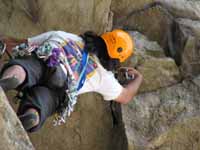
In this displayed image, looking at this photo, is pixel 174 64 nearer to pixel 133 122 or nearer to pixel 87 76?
pixel 133 122

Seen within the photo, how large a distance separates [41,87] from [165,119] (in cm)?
275

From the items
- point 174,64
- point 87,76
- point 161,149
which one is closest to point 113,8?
point 174,64

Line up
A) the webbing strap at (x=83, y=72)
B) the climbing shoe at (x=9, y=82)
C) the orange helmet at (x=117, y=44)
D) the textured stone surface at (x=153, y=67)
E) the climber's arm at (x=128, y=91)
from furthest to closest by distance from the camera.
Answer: the textured stone surface at (x=153, y=67) < the climber's arm at (x=128, y=91) < the orange helmet at (x=117, y=44) < the webbing strap at (x=83, y=72) < the climbing shoe at (x=9, y=82)

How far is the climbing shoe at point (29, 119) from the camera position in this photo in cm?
396

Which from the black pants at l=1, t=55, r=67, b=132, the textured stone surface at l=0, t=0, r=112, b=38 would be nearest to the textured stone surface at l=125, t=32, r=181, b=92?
the textured stone surface at l=0, t=0, r=112, b=38

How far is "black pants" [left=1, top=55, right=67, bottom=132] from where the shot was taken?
4148 mm

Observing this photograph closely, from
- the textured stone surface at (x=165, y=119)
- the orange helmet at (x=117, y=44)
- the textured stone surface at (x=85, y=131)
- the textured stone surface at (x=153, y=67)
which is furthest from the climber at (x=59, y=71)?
the textured stone surface at (x=85, y=131)

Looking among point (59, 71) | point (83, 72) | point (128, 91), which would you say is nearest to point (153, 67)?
point (128, 91)

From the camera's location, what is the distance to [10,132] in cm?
338

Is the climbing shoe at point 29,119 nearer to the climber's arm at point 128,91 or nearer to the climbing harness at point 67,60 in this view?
the climbing harness at point 67,60

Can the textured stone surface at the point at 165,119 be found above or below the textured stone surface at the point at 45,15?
below

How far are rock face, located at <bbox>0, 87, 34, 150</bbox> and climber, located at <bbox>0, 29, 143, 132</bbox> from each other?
484 millimetres

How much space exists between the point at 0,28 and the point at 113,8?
6.24ft

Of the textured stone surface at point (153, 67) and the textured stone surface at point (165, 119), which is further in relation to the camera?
the textured stone surface at point (153, 67)
